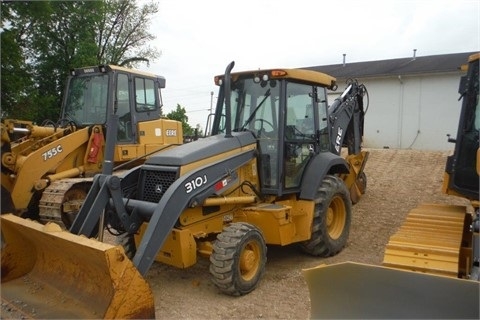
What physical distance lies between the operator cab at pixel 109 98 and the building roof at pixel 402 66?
14544 mm

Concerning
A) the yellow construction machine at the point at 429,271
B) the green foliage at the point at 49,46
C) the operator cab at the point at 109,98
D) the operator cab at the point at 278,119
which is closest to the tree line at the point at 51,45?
the green foliage at the point at 49,46

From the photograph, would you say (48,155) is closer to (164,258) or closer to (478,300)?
(164,258)

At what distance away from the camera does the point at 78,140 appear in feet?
24.2

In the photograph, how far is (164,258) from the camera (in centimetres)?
469

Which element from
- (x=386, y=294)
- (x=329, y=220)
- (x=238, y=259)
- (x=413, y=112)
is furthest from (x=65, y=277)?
(x=413, y=112)

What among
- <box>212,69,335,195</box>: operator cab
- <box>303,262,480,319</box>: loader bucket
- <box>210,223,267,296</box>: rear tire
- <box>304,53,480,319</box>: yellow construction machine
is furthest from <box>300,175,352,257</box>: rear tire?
<box>303,262,480,319</box>: loader bucket

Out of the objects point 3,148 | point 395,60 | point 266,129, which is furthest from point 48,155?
point 395,60

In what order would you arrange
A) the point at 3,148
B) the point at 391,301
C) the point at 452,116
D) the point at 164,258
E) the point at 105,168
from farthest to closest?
1. the point at 452,116
2. the point at 3,148
3. the point at 164,258
4. the point at 105,168
5. the point at 391,301

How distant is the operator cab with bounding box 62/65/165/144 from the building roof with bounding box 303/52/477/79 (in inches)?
573

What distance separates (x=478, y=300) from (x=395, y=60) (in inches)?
903

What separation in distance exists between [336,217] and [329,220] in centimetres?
18

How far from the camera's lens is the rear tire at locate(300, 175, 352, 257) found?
5.59 m

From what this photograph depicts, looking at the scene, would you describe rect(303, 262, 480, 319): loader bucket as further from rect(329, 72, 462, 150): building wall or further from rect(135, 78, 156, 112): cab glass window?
rect(329, 72, 462, 150): building wall

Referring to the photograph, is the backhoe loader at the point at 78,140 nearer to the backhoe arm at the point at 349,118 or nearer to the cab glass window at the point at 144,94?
the cab glass window at the point at 144,94
